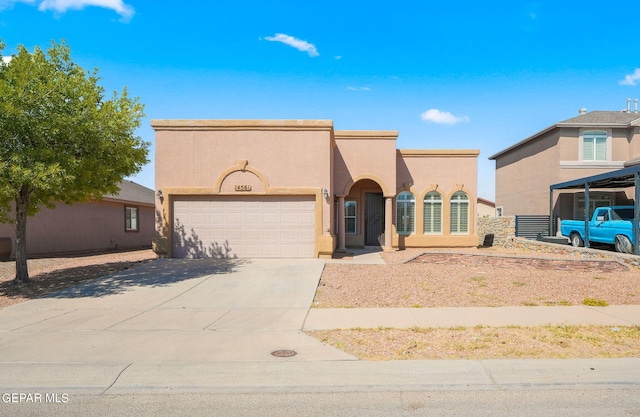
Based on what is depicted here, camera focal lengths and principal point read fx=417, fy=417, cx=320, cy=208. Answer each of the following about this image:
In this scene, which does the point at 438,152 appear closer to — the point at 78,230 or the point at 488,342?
the point at 488,342

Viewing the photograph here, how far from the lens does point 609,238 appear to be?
1642 cm

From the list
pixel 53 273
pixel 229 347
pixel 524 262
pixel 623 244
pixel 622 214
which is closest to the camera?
pixel 229 347

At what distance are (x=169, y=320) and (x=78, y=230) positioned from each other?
636 inches

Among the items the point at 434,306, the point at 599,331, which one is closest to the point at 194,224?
the point at 434,306

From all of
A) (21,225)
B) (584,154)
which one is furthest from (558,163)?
(21,225)

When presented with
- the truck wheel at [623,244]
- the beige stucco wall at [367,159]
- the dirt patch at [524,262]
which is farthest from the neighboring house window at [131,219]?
the truck wheel at [623,244]

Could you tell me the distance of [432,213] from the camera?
814 inches

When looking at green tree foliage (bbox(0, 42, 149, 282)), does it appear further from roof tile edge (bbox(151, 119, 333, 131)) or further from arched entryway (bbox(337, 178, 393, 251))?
arched entryway (bbox(337, 178, 393, 251))

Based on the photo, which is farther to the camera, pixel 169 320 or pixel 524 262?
pixel 524 262

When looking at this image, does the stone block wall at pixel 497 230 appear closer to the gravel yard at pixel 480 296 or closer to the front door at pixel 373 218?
the gravel yard at pixel 480 296

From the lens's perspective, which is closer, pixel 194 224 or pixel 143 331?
pixel 143 331

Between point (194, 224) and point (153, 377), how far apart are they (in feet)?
37.4

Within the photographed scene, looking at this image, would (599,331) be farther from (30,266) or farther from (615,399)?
(30,266)

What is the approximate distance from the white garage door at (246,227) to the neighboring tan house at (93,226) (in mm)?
4983
